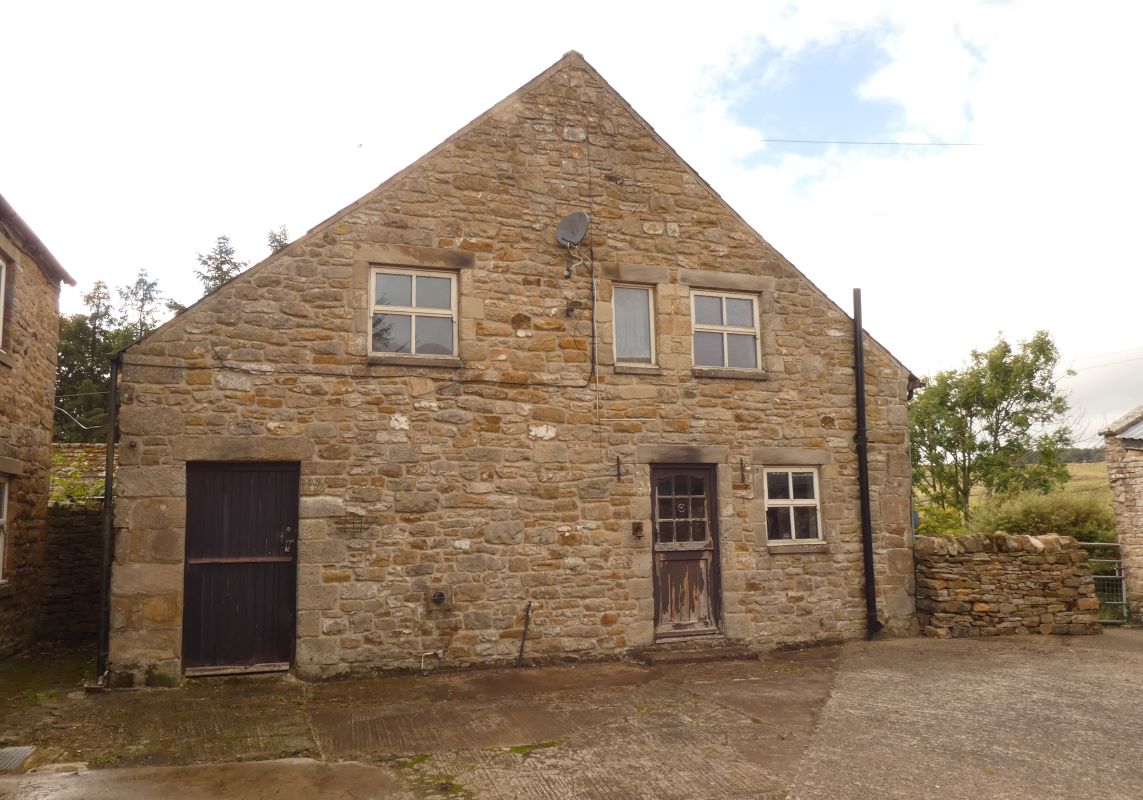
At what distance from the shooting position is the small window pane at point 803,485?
10.7 meters

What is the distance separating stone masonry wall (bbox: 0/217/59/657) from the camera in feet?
33.6

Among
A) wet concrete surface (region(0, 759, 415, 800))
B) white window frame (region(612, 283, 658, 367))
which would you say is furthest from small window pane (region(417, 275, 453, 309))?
wet concrete surface (region(0, 759, 415, 800))

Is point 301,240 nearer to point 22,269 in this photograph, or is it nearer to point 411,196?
point 411,196

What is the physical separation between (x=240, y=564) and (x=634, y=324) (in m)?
5.37

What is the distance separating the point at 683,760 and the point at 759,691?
2470 mm

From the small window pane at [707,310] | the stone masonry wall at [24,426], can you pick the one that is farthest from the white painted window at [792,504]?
the stone masonry wall at [24,426]

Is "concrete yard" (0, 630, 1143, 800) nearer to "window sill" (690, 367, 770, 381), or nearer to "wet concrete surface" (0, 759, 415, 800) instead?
"wet concrete surface" (0, 759, 415, 800)

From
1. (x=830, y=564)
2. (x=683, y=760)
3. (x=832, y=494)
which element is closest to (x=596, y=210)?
(x=832, y=494)

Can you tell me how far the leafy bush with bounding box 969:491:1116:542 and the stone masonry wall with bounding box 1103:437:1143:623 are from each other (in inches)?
99.6

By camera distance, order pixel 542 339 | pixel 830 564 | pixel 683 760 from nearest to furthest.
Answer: pixel 683 760 < pixel 542 339 < pixel 830 564

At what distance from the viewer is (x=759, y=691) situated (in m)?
8.09

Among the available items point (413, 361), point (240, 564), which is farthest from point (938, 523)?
point (240, 564)

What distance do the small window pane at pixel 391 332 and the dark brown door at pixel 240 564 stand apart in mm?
→ 1683

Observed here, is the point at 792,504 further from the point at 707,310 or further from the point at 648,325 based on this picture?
the point at 648,325
